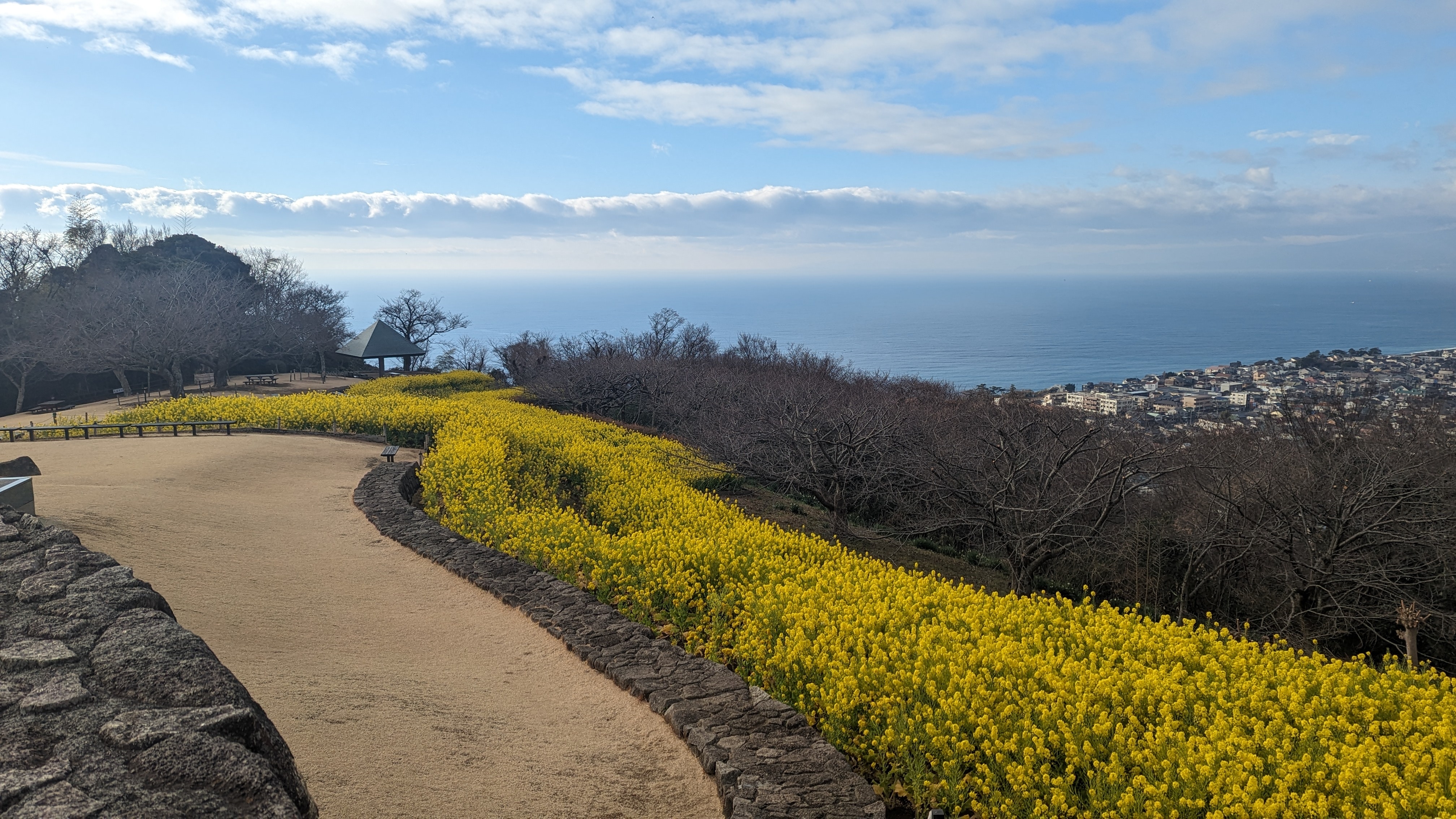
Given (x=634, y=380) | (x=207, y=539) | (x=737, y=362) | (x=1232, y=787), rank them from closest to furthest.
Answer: (x=1232, y=787) < (x=207, y=539) < (x=634, y=380) < (x=737, y=362)

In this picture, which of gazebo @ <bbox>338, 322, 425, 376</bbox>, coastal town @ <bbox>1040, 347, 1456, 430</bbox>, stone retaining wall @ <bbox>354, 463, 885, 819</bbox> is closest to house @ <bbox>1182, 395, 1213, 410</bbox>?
coastal town @ <bbox>1040, 347, 1456, 430</bbox>

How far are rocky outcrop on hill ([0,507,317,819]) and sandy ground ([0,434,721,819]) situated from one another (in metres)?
0.97

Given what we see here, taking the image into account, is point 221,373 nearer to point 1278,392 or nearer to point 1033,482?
point 1033,482

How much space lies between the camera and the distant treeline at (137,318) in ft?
98.8

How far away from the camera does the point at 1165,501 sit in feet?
45.8

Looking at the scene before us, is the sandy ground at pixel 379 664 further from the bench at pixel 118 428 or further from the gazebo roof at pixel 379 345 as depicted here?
the gazebo roof at pixel 379 345


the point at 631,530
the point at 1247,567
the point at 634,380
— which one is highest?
the point at 634,380

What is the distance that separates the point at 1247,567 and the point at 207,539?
49.5 feet

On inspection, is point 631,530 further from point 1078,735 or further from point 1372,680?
point 1372,680

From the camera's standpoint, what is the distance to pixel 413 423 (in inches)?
814

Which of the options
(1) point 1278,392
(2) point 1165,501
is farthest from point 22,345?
(1) point 1278,392

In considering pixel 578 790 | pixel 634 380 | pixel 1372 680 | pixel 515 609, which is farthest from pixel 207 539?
pixel 634 380

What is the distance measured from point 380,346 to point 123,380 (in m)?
11.2

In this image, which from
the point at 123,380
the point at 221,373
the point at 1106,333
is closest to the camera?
the point at 123,380
